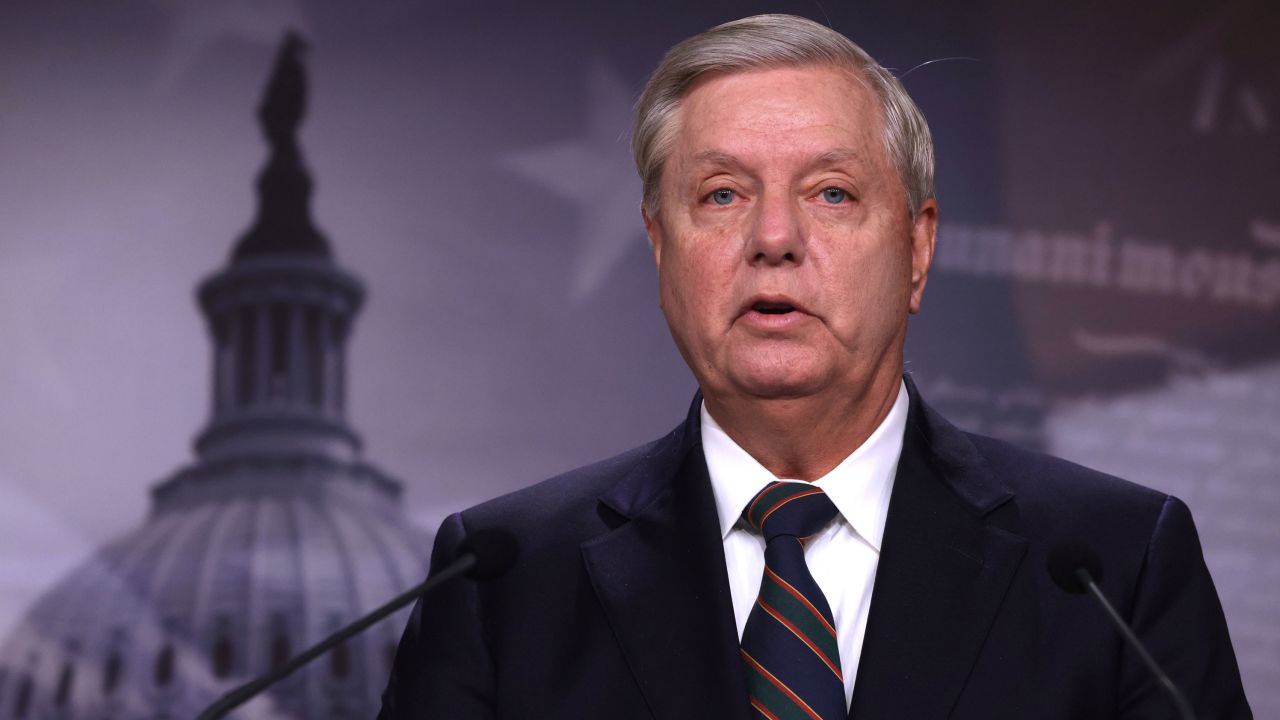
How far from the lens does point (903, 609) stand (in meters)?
1.23

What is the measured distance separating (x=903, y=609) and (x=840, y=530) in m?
0.12

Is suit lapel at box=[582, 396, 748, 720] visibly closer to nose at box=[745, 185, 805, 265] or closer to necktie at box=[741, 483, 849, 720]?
necktie at box=[741, 483, 849, 720]

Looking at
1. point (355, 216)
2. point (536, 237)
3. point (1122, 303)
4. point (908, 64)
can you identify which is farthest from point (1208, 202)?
point (355, 216)

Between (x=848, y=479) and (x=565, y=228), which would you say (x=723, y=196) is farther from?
(x=565, y=228)

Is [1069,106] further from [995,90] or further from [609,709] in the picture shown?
[609,709]

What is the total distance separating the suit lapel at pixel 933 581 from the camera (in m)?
1.18

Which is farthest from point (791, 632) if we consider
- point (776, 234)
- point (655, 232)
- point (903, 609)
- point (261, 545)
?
point (261, 545)

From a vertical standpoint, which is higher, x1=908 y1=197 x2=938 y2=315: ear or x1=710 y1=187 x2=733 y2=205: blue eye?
x1=710 y1=187 x2=733 y2=205: blue eye

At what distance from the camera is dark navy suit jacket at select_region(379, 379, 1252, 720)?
1.18m

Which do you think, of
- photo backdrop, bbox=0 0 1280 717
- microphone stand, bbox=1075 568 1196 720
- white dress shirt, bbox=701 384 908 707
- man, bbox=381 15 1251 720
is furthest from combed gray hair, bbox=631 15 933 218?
photo backdrop, bbox=0 0 1280 717

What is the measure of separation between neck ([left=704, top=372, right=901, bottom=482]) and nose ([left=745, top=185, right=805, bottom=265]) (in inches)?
5.1

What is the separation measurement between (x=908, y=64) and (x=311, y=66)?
4.74 ft

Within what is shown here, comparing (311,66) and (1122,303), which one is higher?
(311,66)

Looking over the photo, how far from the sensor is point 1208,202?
3510 mm
